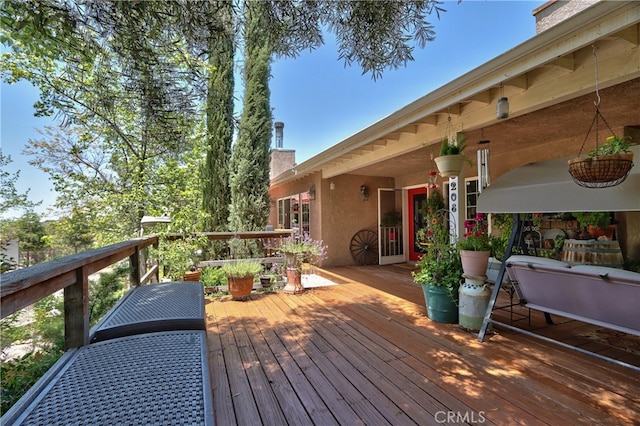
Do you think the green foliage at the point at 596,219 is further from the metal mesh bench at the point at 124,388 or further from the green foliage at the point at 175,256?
the green foliage at the point at 175,256

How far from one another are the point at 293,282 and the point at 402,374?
9.01 ft

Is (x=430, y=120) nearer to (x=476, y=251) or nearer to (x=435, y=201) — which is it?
(x=476, y=251)

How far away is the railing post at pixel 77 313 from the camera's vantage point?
1.42m

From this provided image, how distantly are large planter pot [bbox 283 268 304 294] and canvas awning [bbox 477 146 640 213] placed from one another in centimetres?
286

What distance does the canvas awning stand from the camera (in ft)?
7.52

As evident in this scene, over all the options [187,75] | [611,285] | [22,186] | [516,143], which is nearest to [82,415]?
[187,75]

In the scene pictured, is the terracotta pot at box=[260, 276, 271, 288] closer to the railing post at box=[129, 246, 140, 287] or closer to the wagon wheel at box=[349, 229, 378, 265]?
the railing post at box=[129, 246, 140, 287]

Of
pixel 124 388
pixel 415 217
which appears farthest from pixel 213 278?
pixel 415 217

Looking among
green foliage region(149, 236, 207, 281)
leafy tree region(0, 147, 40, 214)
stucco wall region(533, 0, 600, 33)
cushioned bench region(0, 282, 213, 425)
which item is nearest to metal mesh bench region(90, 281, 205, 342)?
cushioned bench region(0, 282, 213, 425)

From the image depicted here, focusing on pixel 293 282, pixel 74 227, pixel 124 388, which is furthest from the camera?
pixel 74 227

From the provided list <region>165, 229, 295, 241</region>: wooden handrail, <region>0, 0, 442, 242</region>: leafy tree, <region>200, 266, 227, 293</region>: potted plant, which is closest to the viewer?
<region>0, 0, 442, 242</region>: leafy tree

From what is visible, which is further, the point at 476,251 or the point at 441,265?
the point at 441,265

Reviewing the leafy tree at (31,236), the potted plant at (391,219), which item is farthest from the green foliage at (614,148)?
the leafy tree at (31,236)

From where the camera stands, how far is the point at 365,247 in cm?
761
